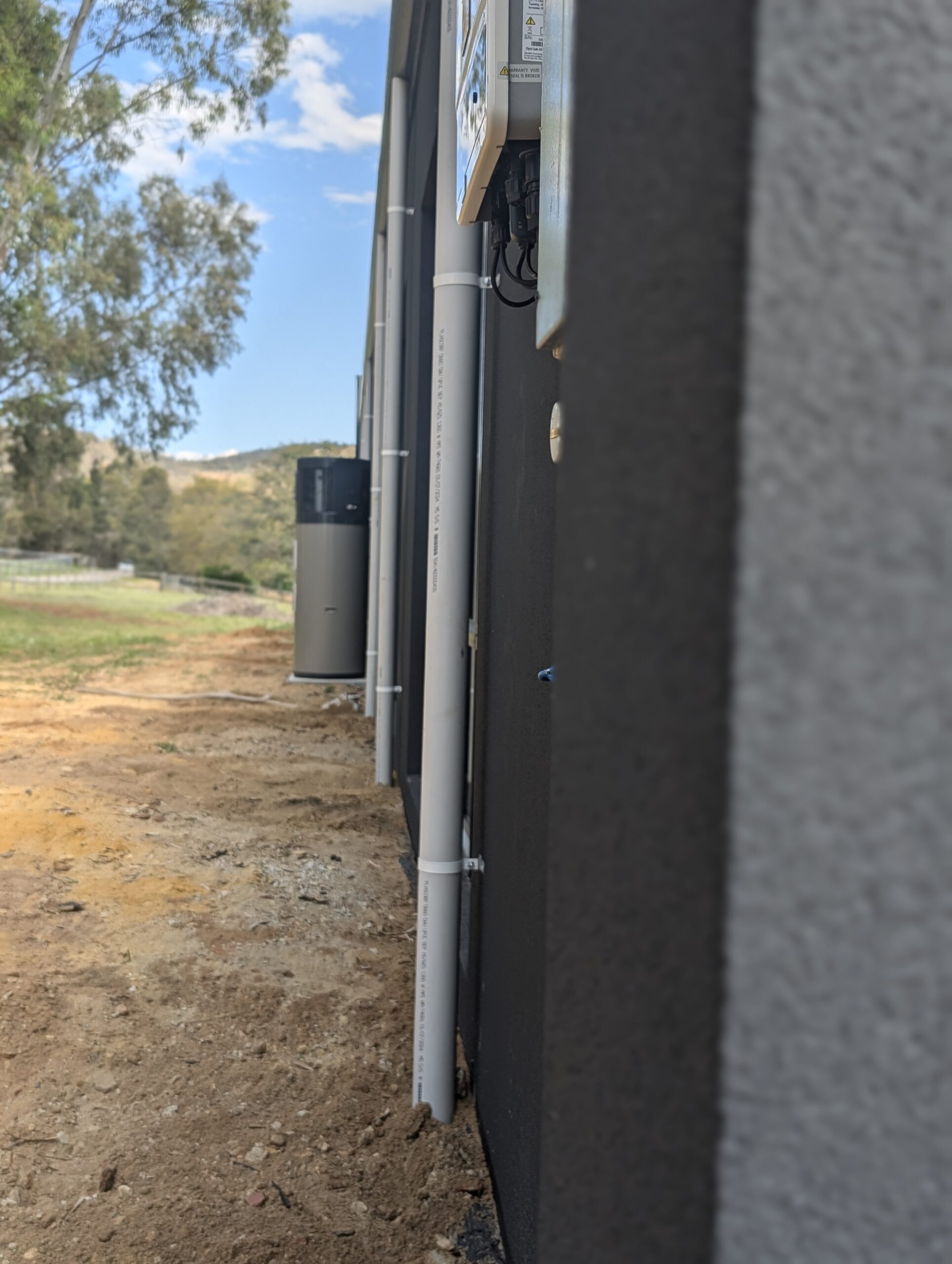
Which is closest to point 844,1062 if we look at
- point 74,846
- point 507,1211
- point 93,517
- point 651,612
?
point 651,612

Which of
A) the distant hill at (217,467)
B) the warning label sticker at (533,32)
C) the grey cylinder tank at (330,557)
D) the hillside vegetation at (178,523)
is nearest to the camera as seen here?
the warning label sticker at (533,32)

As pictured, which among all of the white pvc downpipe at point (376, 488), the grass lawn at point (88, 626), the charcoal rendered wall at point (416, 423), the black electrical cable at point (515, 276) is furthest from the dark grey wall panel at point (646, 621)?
the grass lawn at point (88, 626)

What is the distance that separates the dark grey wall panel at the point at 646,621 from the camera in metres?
0.54

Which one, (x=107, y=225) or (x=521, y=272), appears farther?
(x=107, y=225)

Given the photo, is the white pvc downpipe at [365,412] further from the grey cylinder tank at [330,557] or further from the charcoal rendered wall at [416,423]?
the charcoal rendered wall at [416,423]

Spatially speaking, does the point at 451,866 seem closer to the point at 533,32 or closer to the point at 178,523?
the point at 533,32

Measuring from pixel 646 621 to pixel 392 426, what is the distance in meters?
5.68

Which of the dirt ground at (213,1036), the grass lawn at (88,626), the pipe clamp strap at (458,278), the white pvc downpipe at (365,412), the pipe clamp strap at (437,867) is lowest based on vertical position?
the grass lawn at (88,626)

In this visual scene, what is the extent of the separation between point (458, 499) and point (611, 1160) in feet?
7.57

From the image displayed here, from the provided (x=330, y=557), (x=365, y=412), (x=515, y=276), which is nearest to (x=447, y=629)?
(x=515, y=276)

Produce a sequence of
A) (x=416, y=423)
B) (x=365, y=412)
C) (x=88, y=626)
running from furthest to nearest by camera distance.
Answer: (x=88, y=626), (x=365, y=412), (x=416, y=423)

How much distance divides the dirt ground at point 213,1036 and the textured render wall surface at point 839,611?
6.37 ft

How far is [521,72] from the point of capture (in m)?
1.68

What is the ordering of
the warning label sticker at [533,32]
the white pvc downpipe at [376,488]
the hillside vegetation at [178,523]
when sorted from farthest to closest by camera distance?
the hillside vegetation at [178,523] < the white pvc downpipe at [376,488] < the warning label sticker at [533,32]
